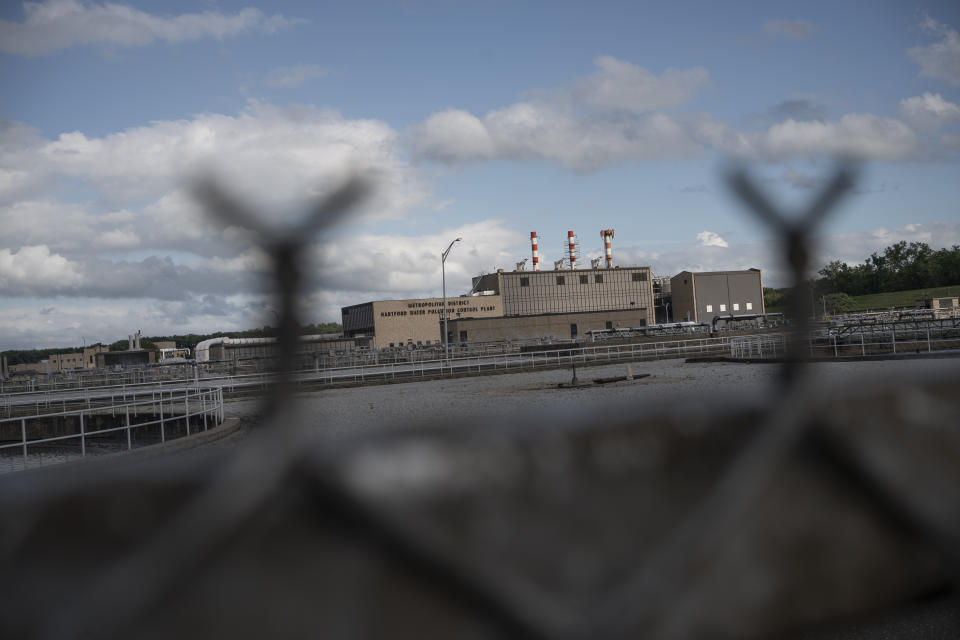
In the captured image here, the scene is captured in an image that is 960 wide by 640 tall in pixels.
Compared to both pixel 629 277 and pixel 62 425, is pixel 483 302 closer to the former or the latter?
pixel 629 277

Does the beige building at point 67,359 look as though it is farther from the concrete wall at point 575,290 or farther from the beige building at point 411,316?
the concrete wall at point 575,290

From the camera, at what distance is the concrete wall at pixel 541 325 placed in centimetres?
8562

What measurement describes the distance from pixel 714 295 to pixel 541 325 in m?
27.0

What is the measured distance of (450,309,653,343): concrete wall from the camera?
85625 millimetres

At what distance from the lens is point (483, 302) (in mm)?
92250

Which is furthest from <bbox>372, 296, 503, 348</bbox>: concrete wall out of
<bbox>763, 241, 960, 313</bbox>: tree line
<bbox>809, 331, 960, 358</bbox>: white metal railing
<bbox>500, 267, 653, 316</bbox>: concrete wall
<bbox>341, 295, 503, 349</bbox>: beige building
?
<bbox>809, 331, 960, 358</bbox>: white metal railing

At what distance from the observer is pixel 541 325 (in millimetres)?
88625

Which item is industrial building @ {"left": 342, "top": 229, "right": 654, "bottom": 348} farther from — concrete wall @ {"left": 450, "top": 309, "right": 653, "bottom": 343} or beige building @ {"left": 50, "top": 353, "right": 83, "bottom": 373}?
beige building @ {"left": 50, "top": 353, "right": 83, "bottom": 373}

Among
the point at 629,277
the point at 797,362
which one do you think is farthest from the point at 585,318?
the point at 797,362

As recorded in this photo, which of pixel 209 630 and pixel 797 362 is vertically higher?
pixel 797 362

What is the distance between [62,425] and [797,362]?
28424 millimetres

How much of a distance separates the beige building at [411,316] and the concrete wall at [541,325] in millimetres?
3697

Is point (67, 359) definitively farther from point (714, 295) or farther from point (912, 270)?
point (912, 270)

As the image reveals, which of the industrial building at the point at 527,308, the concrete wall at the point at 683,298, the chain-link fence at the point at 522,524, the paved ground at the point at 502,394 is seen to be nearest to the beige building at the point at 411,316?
the industrial building at the point at 527,308
